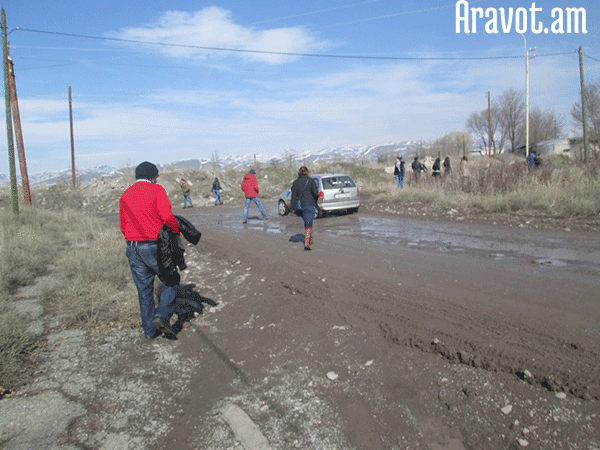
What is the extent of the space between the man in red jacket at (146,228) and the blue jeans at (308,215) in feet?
16.0

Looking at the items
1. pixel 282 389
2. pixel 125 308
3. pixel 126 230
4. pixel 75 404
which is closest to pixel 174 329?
pixel 125 308

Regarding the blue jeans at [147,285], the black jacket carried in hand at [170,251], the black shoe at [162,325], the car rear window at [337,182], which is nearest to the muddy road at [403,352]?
the black shoe at [162,325]

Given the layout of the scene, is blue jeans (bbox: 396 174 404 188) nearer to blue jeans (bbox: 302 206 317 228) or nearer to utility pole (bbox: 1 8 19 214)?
blue jeans (bbox: 302 206 317 228)

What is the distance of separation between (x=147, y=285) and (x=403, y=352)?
9.44 ft

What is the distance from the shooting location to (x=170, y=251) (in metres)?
4.95

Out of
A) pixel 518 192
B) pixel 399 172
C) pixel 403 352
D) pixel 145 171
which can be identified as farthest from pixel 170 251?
pixel 399 172

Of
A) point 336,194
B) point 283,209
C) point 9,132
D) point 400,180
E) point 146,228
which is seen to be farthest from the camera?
point 400,180

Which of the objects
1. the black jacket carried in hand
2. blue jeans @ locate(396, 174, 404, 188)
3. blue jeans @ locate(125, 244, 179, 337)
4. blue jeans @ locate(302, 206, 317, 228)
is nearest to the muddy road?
blue jeans @ locate(125, 244, 179, 337)

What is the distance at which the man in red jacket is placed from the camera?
4.77 m

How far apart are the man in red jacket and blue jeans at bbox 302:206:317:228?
4.88 m

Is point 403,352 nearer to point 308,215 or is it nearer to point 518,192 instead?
point 308,215

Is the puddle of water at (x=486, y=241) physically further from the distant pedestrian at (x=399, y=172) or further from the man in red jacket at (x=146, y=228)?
the distant pedestrian at (x=399, y=172)

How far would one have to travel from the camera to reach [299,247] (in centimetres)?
998

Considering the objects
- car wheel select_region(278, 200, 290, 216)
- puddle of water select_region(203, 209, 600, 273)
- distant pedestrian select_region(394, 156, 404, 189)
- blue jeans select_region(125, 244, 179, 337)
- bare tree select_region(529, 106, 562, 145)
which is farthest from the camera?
bare tree select_region(529, 106, 562, 145)
